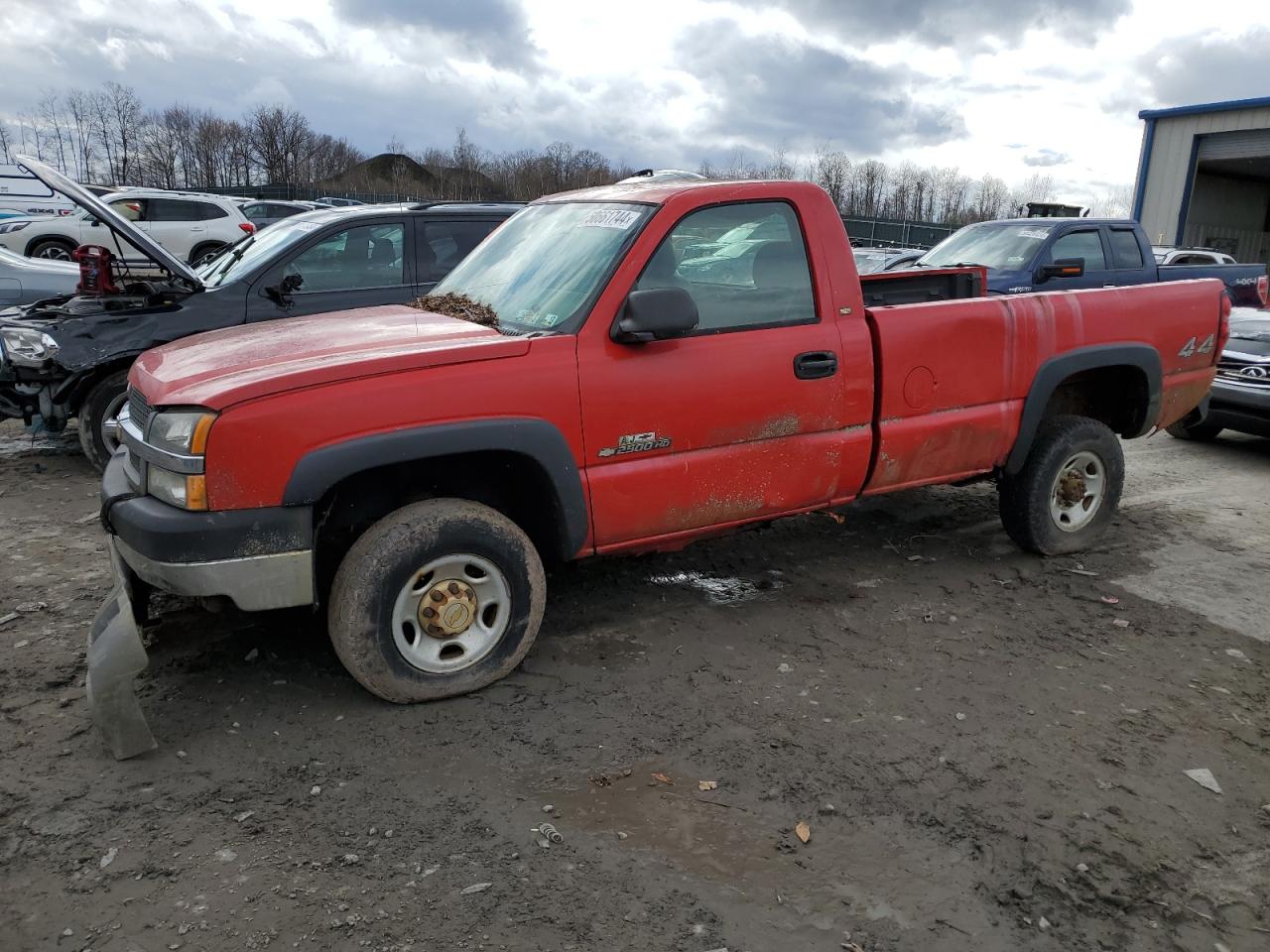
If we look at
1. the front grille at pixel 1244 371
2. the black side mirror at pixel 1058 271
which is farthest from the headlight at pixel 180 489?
the black side mirror at pixel 1058 271

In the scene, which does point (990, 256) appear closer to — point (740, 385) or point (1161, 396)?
point (1161, 396)

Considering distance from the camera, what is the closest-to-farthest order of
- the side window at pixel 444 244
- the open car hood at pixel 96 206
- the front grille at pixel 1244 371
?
the open car hood at pixel 96 206, the side window at pixel 444 244, the front grille at pixel 1244 371

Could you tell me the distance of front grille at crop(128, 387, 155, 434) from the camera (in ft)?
11.4

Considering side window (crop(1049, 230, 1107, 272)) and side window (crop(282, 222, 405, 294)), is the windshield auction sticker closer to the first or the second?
side window (crop(282, 222, 405, 294))

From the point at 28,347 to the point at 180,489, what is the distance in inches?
157

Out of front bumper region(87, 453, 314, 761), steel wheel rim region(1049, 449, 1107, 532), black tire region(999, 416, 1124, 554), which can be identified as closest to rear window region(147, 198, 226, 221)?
front bumper region(87, 453, 314, 761)

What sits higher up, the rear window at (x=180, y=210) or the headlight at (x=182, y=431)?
the rear window at (x=180, y=210)

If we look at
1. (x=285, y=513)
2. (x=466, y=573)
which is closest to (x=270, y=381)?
(x=285, y=513)

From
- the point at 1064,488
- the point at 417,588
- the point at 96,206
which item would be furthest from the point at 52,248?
the point at 1064,488

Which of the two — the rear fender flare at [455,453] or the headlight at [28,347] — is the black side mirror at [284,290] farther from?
the rear fender flare at [455,453]

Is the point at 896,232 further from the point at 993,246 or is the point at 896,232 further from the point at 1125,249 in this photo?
the point at 993,246

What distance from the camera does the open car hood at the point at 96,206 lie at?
17.8 feet

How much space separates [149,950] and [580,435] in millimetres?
2115

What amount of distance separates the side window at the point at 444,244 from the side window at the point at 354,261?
0.55 feet
